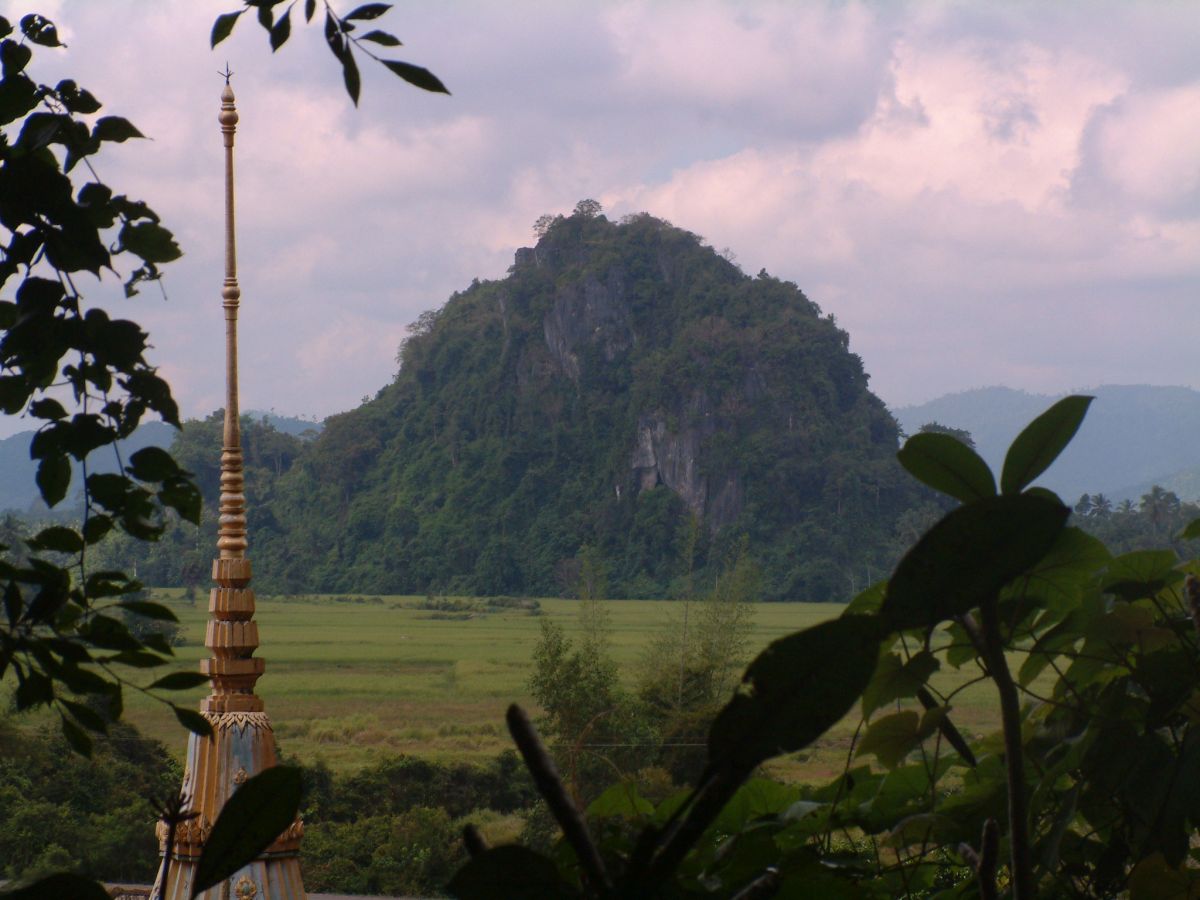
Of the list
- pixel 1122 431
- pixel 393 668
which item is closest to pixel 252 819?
pixel 393 668

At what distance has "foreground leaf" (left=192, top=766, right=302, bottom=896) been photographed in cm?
23

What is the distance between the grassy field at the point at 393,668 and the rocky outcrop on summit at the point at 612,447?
0.80 m

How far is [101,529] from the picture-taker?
658mm

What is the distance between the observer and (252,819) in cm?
23

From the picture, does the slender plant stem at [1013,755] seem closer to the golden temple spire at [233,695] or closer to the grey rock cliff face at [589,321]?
the golden temple spire at [233,695]

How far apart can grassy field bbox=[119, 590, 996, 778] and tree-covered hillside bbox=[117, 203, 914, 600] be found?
749mm

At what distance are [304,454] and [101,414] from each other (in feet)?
85.5

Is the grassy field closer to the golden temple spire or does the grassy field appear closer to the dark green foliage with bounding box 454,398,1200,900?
the golden temple spire

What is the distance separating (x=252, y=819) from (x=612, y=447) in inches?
1085

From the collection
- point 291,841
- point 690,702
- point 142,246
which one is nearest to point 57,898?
point 142,246

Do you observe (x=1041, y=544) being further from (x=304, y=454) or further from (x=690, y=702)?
(x=304, y=454)

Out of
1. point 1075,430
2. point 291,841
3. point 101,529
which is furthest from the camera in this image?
point 291,841

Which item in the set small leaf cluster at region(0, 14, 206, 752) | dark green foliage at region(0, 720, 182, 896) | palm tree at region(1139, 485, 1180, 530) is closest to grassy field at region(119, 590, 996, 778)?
dark green foliage at region(0, 720, 182, 896)

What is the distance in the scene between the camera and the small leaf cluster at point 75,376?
0.58 meters
